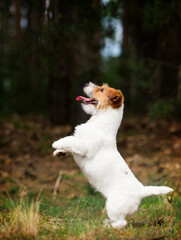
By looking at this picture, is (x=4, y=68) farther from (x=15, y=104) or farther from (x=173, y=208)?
(x=173, y=208)

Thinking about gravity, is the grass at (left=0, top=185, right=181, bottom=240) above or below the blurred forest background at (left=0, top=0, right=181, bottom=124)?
below

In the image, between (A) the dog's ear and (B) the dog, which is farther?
(A) the dog's ear

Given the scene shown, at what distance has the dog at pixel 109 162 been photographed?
12.5ft

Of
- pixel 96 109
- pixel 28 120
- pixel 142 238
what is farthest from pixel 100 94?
pixel 28 120

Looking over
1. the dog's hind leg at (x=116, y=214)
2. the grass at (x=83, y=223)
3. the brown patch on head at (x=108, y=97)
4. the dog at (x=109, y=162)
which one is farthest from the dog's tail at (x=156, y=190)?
the brown patch on head at (x=108, y=97)

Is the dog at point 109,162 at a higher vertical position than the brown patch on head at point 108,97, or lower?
lower

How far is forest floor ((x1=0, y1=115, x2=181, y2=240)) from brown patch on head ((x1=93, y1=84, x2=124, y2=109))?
Result: 1.35 m

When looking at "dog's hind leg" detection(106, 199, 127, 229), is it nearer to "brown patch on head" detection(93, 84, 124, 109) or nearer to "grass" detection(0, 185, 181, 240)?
"grass" detection(0, 185, 181, 240)

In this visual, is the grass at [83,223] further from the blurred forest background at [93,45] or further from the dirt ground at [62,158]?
the blurred forest background at [93,45]

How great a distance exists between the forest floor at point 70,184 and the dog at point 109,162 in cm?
27

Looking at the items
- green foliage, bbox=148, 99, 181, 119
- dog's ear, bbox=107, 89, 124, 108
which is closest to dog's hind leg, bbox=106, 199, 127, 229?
dog's ear, bbox=107, 89, 124, 108

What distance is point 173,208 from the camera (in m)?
4.74

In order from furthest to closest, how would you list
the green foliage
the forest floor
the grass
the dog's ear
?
the green foliage < the dog's ear < the forest floor < the grass

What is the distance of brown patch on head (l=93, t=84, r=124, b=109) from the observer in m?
4.06
